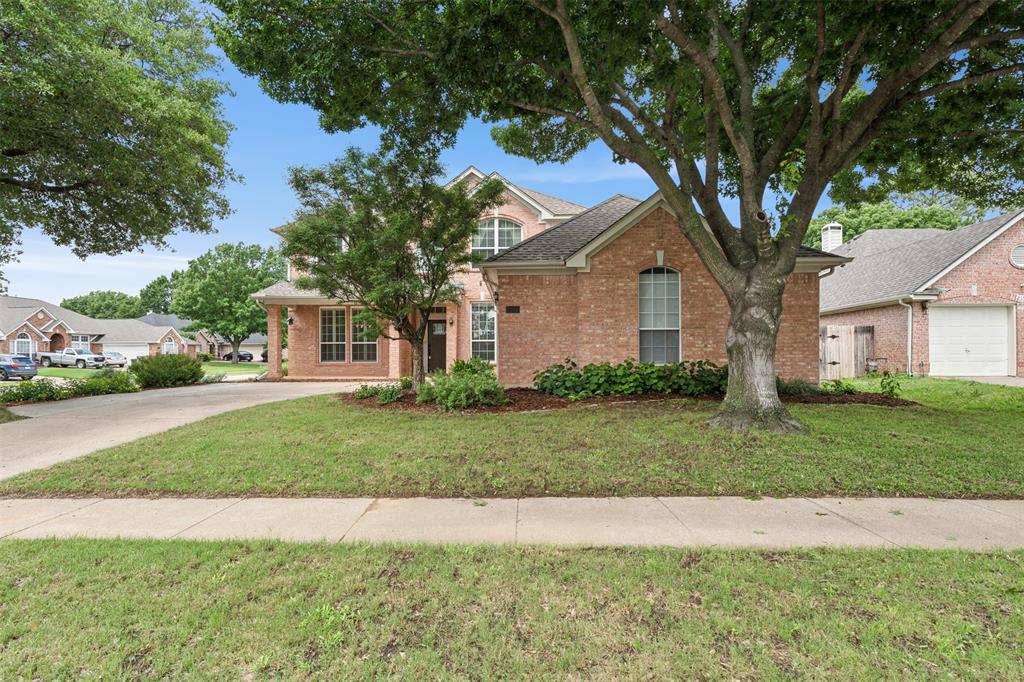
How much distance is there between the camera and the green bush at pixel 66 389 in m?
11.7

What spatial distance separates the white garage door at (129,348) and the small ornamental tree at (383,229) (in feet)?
184

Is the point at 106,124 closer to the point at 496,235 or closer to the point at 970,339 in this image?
the point at 496,235

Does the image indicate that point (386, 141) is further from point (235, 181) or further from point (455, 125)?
point (235, 181)

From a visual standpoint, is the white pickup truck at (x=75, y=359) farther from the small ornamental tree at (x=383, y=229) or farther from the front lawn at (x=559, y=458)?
the front lawn at (x=559, y=458)

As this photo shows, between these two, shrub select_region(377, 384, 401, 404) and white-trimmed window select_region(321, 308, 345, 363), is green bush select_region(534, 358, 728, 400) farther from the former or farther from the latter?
white-trimmed window select_region(321, 308, 345, 363)

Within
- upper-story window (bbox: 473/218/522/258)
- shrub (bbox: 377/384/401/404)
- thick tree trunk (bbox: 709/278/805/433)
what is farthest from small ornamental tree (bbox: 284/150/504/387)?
upper-story window (bbox: 473/218/522/258)

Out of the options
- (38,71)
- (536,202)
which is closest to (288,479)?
(38,71)

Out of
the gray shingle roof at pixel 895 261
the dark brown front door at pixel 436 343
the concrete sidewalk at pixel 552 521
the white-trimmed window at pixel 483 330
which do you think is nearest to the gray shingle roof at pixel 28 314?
the dark brown front door at pixel 436 343

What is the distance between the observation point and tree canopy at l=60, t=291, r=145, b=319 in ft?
258

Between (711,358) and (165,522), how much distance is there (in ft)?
35.5

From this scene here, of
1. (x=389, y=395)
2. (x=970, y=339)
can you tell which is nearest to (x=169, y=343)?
(x=389, y=395)

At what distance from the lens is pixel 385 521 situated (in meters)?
3.97

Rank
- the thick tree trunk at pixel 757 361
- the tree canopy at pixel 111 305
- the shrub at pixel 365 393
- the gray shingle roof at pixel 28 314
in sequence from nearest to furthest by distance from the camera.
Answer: the thick tree trunk at pixel 757 361
the shrub at pixel 365 393
the gray shingle roof at pixel 28 314
the tree canopy at pixel 111 305

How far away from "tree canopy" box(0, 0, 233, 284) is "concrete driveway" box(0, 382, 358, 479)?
4.33 m
